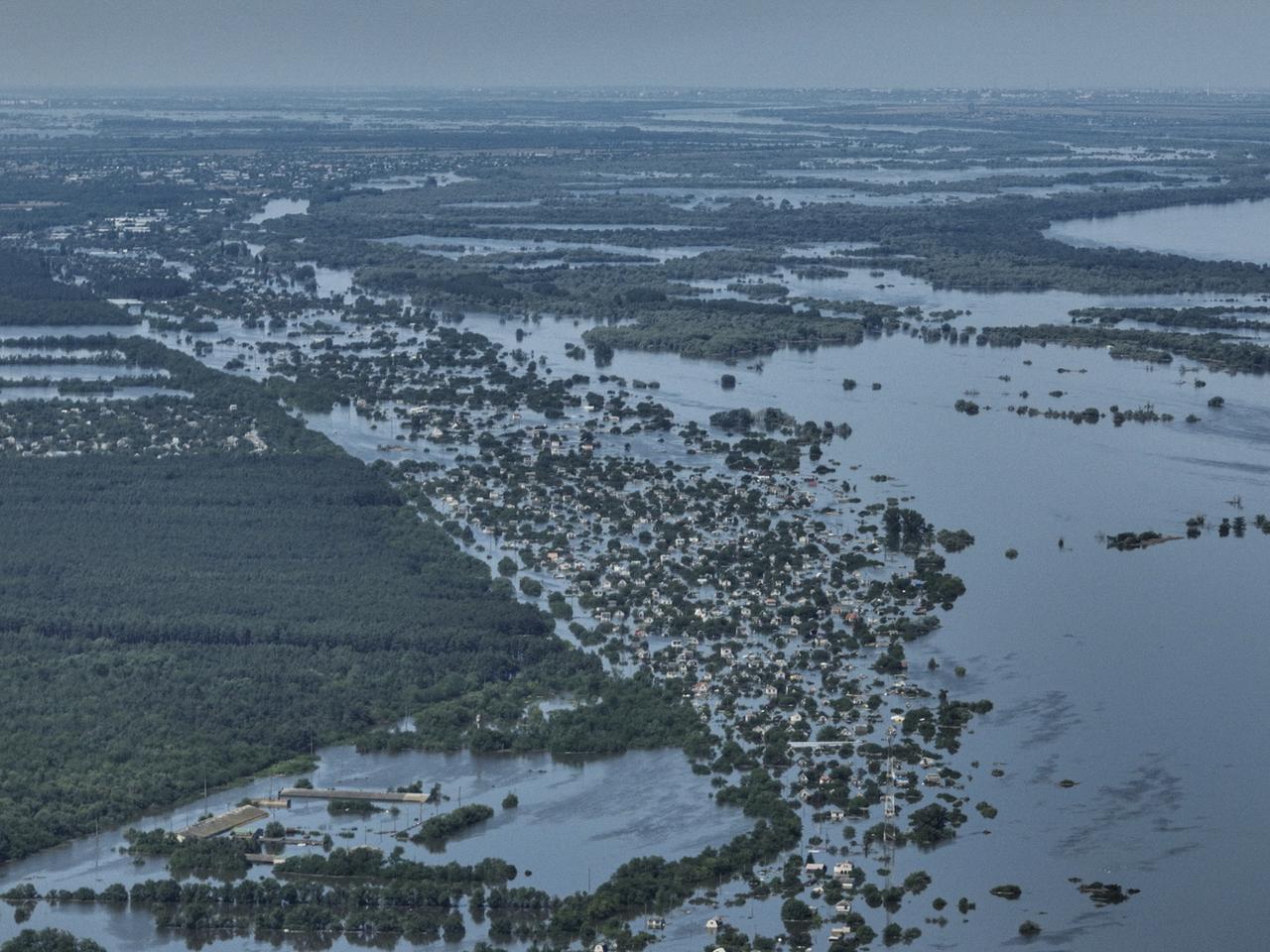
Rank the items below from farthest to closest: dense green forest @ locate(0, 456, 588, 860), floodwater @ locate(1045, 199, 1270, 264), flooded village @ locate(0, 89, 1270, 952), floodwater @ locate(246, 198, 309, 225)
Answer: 1. floodwater @ locate(246, 198, 309, 225)
2. floodwater @ locate(1045, 199, 1270, 264)
3. dense green forest @ locate(0, 456, 588, 860)
4. flooded village @ locate(0, 89, 1270, 952)

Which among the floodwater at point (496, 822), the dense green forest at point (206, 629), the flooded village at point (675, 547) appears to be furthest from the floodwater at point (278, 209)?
the floodwater at point (496, 822)

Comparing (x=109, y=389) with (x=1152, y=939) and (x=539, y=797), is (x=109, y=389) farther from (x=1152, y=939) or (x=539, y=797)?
(x=1152, y=939)

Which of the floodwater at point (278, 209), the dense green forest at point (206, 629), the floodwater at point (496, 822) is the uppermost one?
the floodwater at point (278, 209)

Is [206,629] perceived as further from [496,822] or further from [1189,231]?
[1189,231]

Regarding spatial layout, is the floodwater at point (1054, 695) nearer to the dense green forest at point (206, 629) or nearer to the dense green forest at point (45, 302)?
the dense green forest at point (206, 629)

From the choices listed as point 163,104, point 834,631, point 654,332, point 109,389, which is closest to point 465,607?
point 834,631

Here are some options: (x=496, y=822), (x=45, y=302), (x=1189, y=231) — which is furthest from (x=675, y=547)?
(x=1189, y=231)

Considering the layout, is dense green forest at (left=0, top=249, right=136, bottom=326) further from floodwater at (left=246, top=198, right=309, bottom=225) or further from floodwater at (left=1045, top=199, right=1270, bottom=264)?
A: floodwater at (left=1045, top=199, right=1270, bottom=264)

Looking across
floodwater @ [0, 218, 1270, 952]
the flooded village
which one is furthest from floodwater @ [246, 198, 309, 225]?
floodwater @ [0, 218, 1270, 952]
